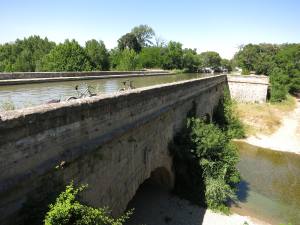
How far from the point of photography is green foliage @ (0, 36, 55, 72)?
52.8 metres

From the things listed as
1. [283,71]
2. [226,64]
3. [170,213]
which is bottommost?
[170,213]

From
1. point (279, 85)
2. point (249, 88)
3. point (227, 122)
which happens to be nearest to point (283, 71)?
point (279, 85)

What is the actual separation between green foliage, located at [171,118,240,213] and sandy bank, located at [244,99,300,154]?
547 inches

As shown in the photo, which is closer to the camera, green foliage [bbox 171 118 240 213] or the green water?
green foliage [bbox 171 118 240 213]

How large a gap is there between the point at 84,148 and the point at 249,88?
117 ft

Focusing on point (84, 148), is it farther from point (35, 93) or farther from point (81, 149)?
point (35, 93)

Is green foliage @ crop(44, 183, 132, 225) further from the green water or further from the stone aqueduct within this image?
the green water

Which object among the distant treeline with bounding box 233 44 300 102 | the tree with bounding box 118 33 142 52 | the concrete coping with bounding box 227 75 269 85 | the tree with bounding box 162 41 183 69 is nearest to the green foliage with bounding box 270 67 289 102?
the distant treeline with bounding box 233 44 300 102

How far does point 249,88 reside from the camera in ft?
126

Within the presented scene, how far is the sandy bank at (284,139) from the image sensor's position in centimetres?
2578

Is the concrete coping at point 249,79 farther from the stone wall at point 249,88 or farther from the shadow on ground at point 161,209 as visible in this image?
the shadow on ground at point 161,209

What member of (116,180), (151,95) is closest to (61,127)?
(116,180)

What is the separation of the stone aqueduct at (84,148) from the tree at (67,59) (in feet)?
82.4

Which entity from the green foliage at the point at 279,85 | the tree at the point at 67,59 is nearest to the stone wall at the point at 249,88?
the green foliage at the point at 279,85
